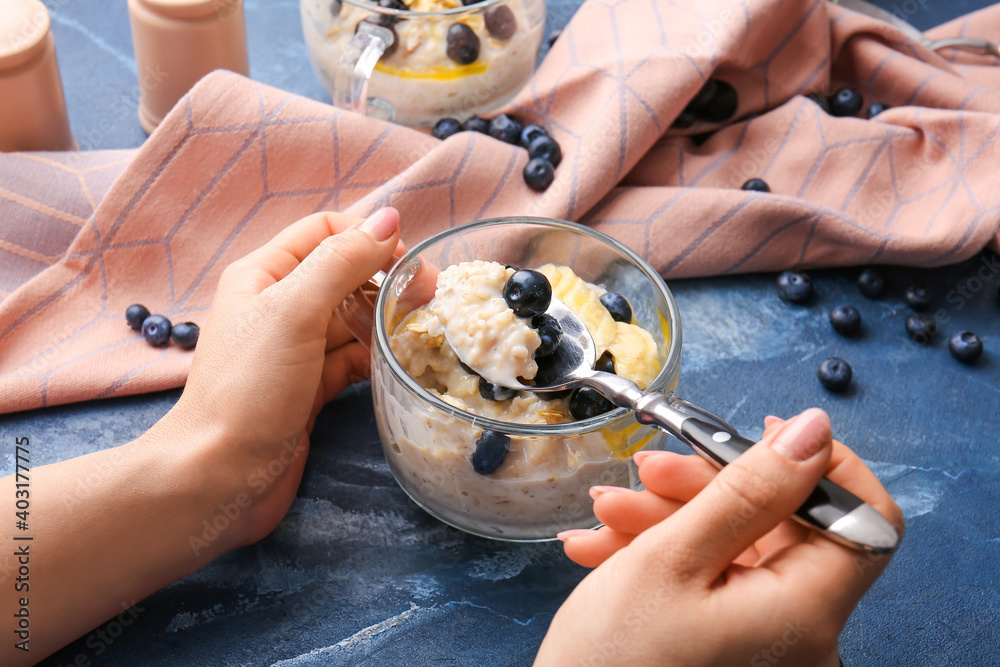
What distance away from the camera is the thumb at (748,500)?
2.57 ft

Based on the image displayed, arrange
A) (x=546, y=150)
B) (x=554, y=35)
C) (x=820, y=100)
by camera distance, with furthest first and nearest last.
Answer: (x=554, y=35) < (x=820, y=100) < (x=546, y=150)

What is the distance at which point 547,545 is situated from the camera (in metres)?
1.21

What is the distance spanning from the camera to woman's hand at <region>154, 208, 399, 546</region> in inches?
42.8

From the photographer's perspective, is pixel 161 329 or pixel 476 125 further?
pixel 476 125

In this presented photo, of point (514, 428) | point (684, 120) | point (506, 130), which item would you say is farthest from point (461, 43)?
point (514, 428)

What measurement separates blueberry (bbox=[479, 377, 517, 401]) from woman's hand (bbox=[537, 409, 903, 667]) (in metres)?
Answer: 0.29

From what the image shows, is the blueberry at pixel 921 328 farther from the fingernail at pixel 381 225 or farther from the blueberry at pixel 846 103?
the fingernail at pixel 381 225

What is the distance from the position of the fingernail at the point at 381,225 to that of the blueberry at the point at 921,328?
0.97 metres

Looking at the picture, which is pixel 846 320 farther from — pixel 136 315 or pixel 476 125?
pixel 136 315

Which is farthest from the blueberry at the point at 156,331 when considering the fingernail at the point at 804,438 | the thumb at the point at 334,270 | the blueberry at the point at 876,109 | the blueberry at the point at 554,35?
the blueberry at the point at 876,109

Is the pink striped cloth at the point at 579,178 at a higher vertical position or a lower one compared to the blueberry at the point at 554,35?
lower

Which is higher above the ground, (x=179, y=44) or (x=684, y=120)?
(x=179, y=44)

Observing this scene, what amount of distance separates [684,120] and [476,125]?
0.43m

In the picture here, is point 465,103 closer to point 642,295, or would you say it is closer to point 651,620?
point 642,295
